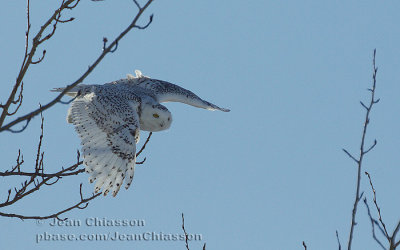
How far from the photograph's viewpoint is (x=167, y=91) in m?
9.37

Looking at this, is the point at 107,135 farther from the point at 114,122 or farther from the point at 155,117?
the point at 155,117

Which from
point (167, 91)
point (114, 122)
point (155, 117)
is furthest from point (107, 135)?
point (167, 91)

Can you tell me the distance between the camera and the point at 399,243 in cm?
282

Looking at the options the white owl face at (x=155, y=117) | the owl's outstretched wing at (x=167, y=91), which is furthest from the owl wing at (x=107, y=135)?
the owl's outstretched wing at (x=167, y=91)

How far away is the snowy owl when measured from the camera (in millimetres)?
7059

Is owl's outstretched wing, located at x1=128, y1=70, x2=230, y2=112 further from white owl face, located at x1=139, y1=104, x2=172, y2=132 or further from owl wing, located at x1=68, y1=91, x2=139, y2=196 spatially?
owl wing, located at x1=68, y1=91, x2=139, y2=196

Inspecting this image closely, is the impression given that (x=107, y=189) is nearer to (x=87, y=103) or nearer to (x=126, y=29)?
(x=87, y=103)

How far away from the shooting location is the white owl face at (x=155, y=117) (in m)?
8.37

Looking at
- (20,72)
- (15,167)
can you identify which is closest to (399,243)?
(20,72)

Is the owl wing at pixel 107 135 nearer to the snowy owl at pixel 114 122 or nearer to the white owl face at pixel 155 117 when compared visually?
the snowy owl at pixel 114 122

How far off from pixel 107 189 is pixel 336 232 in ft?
14.2

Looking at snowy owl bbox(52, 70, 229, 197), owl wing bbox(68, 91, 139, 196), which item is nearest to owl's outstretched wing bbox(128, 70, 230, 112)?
snowy owl bbox(52, 70, 229, 197)

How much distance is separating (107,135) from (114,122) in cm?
22

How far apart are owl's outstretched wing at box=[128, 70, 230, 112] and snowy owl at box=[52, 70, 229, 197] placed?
2cm
